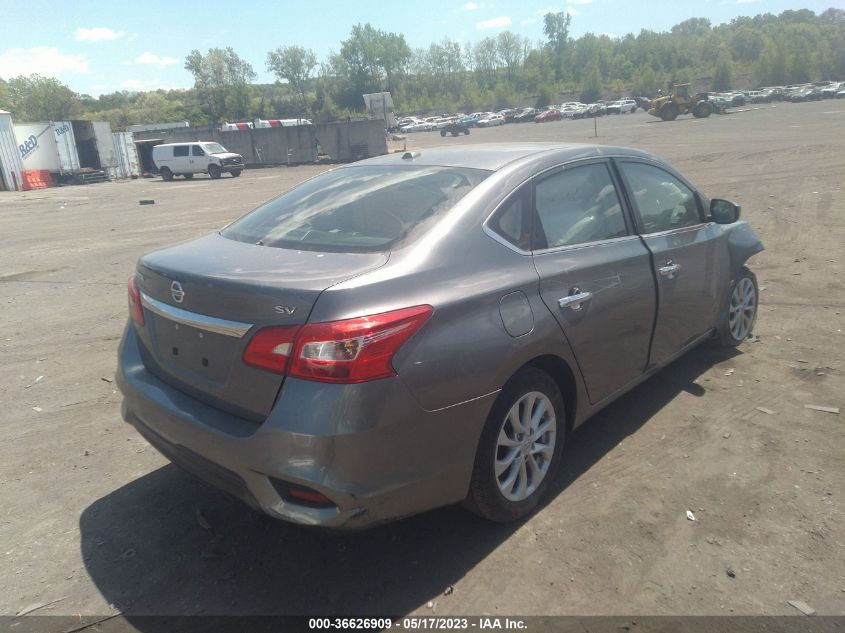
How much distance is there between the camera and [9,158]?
34.1m

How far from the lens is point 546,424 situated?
3.16 m

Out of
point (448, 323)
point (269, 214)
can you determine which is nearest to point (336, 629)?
point (448, 323)

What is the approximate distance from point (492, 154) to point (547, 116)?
79559mm

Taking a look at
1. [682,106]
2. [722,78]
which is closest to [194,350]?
[682,106]

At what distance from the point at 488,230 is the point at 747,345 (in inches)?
132

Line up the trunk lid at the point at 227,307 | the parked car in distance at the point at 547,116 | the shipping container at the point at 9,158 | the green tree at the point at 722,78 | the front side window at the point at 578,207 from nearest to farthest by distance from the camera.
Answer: the trunk lid at the point at 227,307
the front side window at the point at 578,207
the shipping container at the point at 9,158
the parked car in distance at the point at 547,116
the green tree at the point at 722,78

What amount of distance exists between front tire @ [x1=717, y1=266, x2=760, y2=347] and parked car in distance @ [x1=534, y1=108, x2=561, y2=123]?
76.1 m

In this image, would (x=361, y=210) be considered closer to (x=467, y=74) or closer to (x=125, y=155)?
(x=125, y=155)

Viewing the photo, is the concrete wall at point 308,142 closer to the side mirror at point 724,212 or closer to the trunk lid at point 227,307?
the side mirror at point 724,212

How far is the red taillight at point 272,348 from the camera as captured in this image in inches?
94.3

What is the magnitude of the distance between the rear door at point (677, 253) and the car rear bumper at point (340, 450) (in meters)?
1.80

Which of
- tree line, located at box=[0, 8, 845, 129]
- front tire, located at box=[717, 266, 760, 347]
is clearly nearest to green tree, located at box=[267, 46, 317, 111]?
tree line, located at box=[0, 8, 845, 129]

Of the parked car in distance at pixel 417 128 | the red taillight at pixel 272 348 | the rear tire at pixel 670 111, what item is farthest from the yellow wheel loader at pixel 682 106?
the red taillight at pixel 272 348

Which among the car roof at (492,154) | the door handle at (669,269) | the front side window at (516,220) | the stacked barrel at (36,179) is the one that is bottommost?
the door handle at (669,269)
